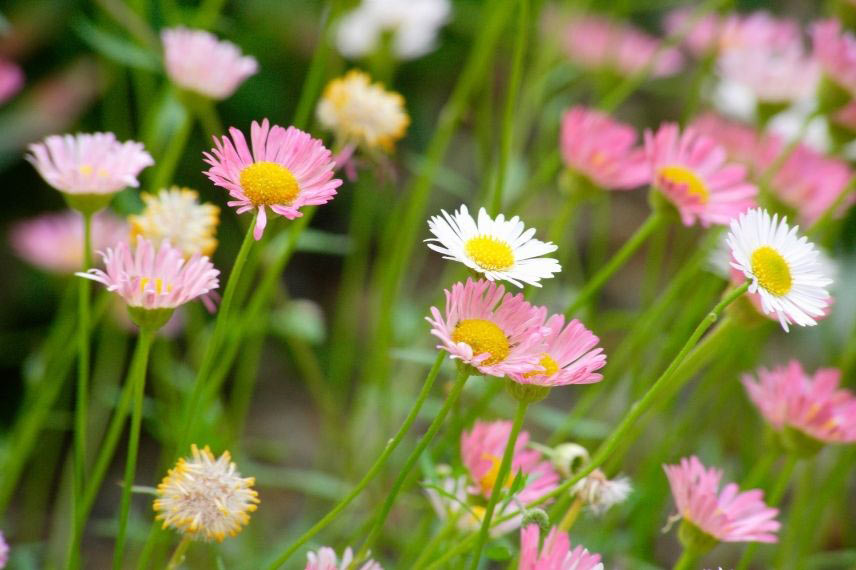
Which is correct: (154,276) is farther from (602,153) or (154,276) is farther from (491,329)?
(602,153)

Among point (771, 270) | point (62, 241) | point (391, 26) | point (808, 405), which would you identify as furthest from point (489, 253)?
point (62, 241)

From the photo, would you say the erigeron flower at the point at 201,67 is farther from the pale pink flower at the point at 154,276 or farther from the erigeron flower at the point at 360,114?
the pale pink flower at the point at 154,276

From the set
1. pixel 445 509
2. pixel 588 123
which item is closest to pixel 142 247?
pixel 445 509

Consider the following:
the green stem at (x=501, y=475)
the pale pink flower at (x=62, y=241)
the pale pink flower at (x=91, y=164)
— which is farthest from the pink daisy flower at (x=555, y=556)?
the pale pink flower at (x=62, y=241)

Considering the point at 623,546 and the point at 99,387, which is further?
the point at 99,387

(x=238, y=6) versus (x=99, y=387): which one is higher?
(x=238, y=6)

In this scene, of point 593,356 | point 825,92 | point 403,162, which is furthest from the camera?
point 403,162

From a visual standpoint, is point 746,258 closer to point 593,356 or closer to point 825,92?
point 593,356
